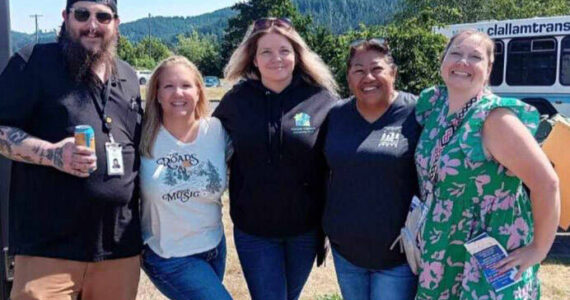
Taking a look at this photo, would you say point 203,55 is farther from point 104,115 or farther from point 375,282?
point 375,282

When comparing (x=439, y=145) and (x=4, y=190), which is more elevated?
(x=439, y=145)

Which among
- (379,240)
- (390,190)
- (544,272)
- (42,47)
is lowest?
(544,272)

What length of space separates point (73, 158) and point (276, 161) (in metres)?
1.11

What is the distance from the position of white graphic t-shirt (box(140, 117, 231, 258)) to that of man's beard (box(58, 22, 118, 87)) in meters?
0.48

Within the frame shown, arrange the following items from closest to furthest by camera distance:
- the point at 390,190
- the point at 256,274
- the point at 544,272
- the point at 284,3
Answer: the point at 390,190 < the point at 256,274 < the point at 544,272 < the point at 284,3

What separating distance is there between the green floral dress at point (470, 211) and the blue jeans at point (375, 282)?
24cm

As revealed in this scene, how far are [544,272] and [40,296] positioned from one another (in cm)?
491

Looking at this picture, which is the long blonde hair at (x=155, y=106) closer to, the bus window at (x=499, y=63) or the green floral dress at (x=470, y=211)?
the green floral dress at (x=470, y=211)

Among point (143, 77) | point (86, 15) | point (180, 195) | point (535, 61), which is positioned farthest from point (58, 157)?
point (143, 77)

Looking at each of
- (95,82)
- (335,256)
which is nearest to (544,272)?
(335,256)

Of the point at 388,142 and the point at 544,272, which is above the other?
the point at 388,142

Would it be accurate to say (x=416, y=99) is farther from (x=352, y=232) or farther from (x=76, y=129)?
(x=76, y=129)

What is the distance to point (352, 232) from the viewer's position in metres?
3.15

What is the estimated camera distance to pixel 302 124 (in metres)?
3.44
